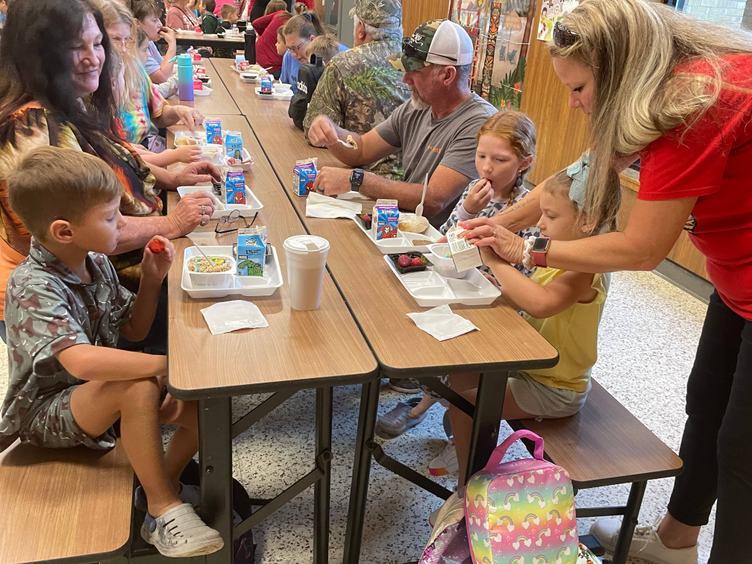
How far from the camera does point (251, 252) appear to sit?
5.08 feet

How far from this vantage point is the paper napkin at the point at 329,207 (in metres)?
2.06

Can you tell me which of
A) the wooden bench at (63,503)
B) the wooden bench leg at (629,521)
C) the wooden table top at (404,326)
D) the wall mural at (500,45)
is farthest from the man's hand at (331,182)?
the wall mural at (500,45)

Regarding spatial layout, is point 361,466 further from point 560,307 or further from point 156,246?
point 156,246

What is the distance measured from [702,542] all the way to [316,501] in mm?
1221

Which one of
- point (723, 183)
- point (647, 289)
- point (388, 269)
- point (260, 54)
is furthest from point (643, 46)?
point (260, 54)

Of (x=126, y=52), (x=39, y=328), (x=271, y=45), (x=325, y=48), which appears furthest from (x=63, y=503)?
(x=271, y=45)

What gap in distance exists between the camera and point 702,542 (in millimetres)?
1989

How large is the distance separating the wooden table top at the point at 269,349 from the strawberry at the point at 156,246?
0.07 m

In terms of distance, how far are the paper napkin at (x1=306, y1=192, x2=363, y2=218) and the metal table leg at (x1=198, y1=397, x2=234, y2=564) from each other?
89 cm

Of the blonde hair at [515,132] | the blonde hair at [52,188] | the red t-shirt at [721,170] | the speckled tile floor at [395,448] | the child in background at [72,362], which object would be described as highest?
the red t-shirt at [721,170]

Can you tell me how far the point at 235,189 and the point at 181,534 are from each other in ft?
3.46

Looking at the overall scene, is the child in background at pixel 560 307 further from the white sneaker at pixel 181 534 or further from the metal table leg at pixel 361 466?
the white sneaker at pixel 181 534

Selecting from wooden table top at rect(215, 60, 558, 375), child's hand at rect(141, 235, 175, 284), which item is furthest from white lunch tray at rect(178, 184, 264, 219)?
child's hand at rect(141, 235, 175, 284)

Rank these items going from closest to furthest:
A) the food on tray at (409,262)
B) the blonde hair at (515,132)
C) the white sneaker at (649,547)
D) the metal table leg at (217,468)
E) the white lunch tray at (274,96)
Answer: the metal table leg at (217,468) < the food on tray at (409,262) < the white sneaker at (649,547) < the blonde hair at (515,132) < the white lunch tray at (274,96)
